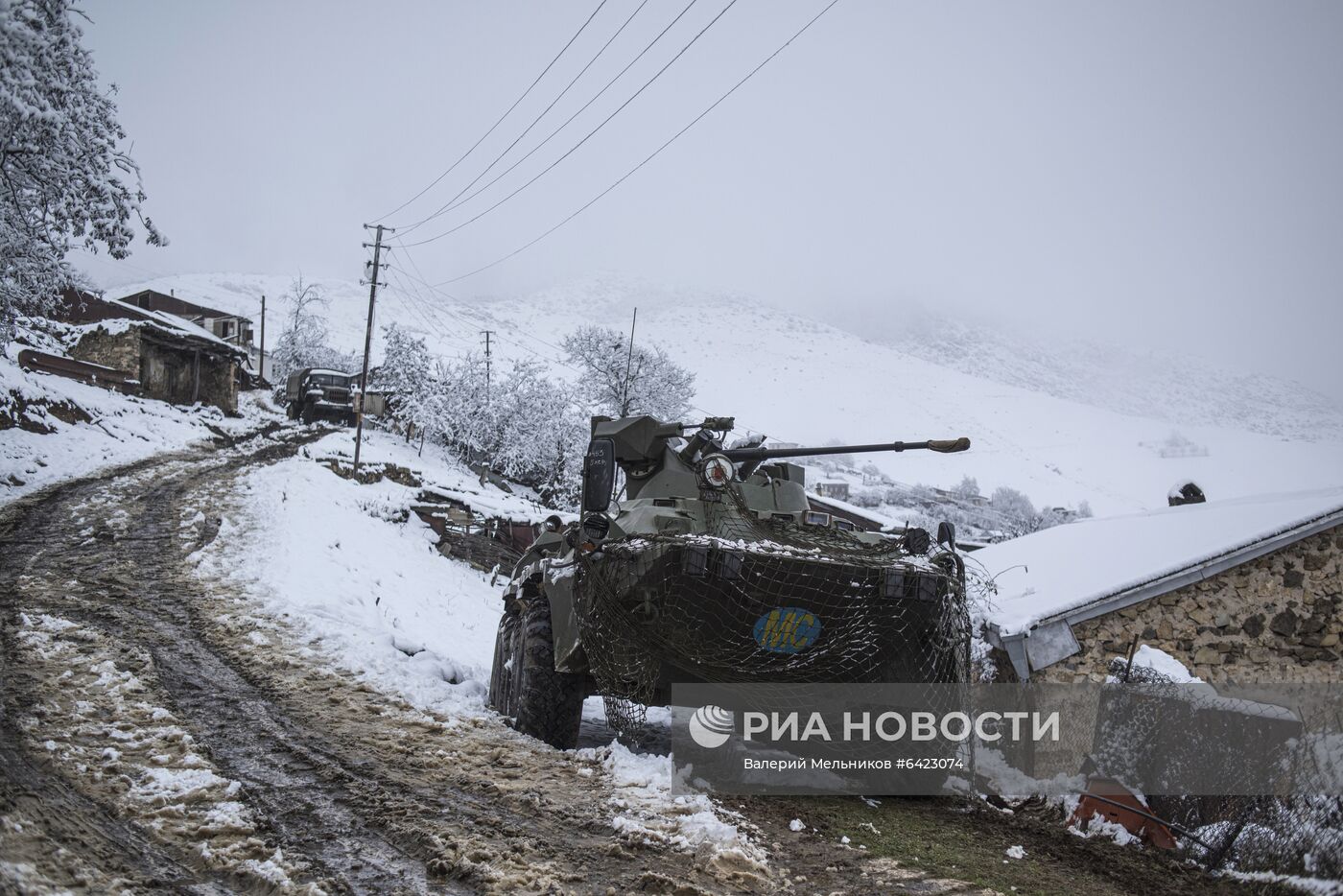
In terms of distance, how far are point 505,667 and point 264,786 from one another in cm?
289

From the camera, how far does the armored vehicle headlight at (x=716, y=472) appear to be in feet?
20.5

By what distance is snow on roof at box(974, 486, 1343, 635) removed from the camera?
335 inches

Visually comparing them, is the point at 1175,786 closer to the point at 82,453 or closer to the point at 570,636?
the point at 570,636

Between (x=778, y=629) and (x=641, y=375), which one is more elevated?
(x=641, y=375)

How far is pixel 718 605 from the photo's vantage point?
524 cm

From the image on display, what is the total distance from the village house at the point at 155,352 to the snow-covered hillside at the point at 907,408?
18.6 metres

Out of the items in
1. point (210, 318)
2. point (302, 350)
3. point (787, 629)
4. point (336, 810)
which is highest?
point (210, 318)

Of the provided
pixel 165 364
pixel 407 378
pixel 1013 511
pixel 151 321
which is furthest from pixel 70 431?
pixel 1013 511

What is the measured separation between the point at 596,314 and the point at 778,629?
16275 cm

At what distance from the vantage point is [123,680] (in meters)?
5.61

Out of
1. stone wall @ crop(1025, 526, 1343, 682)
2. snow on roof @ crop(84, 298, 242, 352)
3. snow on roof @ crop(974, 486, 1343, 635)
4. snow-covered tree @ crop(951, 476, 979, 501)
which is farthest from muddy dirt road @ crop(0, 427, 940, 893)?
snow-covered tree @ crop(951, 476, 979, 501)

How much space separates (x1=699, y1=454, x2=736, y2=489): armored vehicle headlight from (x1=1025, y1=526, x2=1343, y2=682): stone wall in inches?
186

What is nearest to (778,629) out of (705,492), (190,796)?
(705,492)

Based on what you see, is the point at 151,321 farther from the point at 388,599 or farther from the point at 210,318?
the point at 388,599
